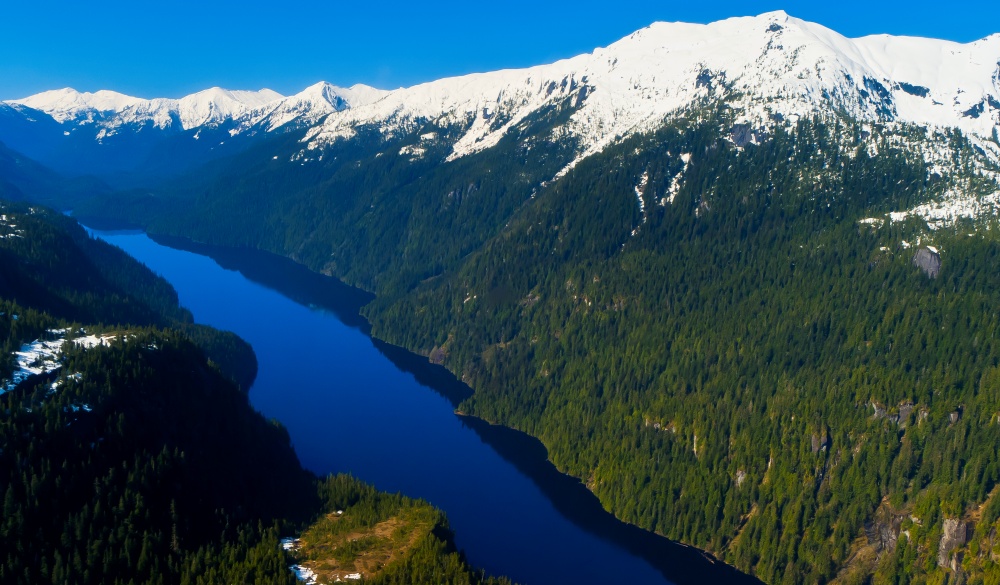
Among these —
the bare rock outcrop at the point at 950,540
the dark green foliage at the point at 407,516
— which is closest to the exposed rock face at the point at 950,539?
the bare rock outcrop at the point at 950,540

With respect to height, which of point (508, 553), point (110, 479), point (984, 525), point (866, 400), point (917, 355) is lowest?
point (508, 553)

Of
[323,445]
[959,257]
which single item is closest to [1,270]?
[323,445]

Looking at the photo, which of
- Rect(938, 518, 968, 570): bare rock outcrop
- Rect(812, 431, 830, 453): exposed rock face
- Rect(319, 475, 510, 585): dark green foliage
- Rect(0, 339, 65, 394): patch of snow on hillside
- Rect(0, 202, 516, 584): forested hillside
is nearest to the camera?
Rect(0, 202, 516, 584): forested hillside

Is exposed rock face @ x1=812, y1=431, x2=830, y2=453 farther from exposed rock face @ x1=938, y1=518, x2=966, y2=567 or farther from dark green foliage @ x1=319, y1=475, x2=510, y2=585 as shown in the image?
dark green foliage @ x1=319, y1=475, x2=510, y2=585

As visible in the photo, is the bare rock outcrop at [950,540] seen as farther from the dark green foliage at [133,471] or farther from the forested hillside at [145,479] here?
the dark green foliage at [133,471]

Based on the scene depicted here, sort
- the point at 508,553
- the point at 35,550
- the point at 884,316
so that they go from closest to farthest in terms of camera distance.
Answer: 1. the point at 35,550
2. the point at 508,553
3. the point at 884,316

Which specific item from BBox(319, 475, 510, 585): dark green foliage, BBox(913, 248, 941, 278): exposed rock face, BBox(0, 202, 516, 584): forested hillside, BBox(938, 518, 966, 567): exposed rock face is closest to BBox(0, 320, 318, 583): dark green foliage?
BBox(0, 202, 516, 584): forested hillside

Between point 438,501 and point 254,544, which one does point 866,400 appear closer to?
point 438,501
